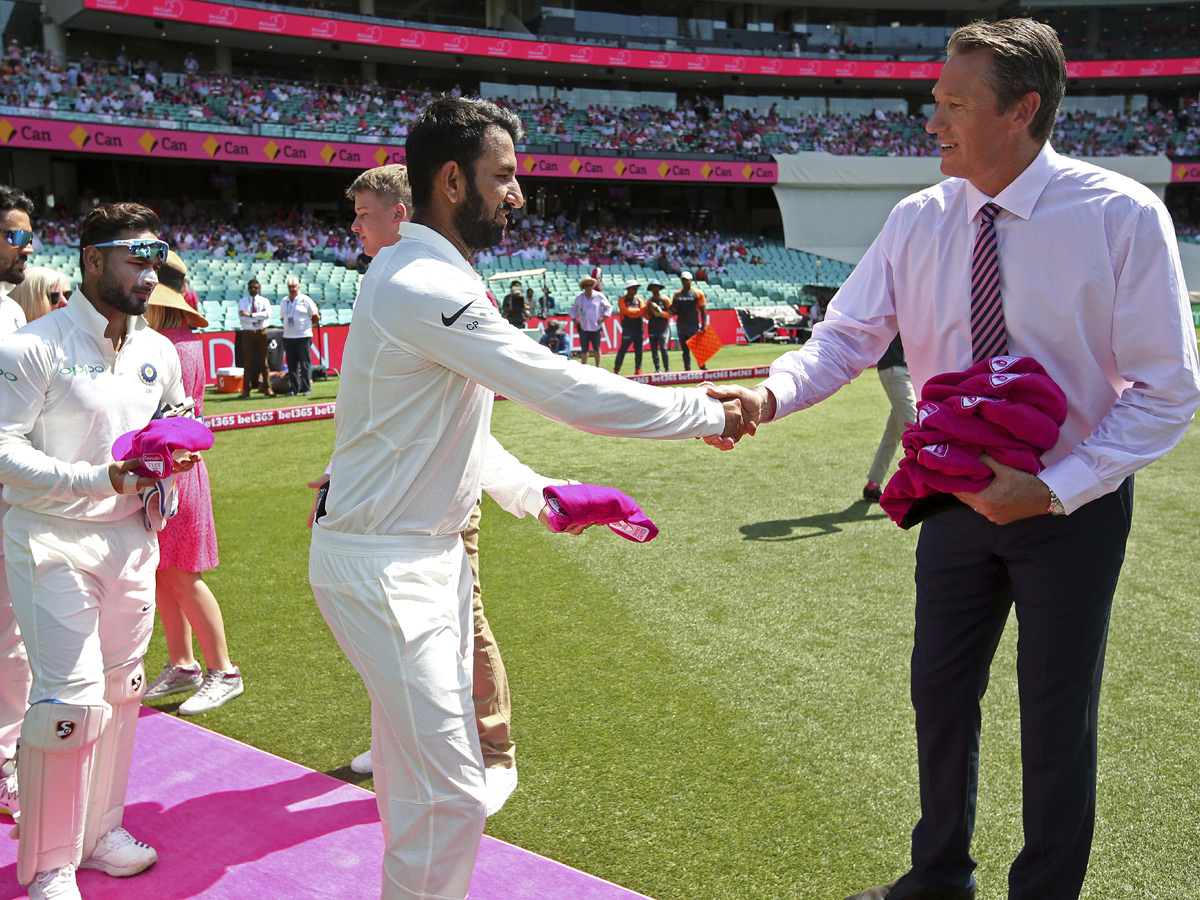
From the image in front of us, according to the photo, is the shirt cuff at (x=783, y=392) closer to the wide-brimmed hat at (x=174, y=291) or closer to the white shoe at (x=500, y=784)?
the white shoe at (x=500, y=784)

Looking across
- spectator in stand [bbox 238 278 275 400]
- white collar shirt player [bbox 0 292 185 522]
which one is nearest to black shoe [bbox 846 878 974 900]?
white collar shirt player [bbox 0 292 185 522]

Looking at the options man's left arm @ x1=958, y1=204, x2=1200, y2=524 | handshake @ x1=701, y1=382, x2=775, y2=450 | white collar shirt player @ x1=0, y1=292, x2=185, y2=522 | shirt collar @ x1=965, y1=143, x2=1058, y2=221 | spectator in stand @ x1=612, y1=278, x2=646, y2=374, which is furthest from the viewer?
spectator in stand @ x1=612, y1=278, x2=646, y2=374

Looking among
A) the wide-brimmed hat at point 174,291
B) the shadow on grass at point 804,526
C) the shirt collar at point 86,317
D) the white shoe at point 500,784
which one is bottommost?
the shadow on grass at point 804,526

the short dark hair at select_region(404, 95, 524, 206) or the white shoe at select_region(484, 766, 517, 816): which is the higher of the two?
the short dark hair at select_region(404, 95, 524, 206)

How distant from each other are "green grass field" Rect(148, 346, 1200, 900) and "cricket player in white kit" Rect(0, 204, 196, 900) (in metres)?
0.96

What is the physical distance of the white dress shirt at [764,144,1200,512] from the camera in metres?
2.23

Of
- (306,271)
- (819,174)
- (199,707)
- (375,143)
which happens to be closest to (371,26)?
(375,143)

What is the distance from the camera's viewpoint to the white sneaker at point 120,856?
3107 millimetres

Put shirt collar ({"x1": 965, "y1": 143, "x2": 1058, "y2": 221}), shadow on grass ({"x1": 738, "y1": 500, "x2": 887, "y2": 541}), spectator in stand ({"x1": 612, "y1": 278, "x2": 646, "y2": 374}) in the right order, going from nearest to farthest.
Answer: shirt collar ({"x1": 965, "y1": 143, "x2": 1058, "y2": 221}) < shadow on grass ({"x1": 738, "y1": 500, "x2": 887, "y2": 541}) < spectator in stand ({"x1": 612, "y1": 278, "x2": 646, "y2": 374})

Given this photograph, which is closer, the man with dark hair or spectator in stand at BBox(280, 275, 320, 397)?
the man with dark hair

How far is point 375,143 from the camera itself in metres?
32.2

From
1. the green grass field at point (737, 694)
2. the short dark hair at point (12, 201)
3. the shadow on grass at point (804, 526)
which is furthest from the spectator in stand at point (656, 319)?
the short dark hair at point (12, 201)

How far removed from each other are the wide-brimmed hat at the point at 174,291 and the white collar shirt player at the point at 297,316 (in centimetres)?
1091

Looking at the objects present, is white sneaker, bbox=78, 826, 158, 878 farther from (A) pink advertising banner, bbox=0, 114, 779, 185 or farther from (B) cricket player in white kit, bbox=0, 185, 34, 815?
(A) pink advertising banner, bbox=0, 114, 779, 185
